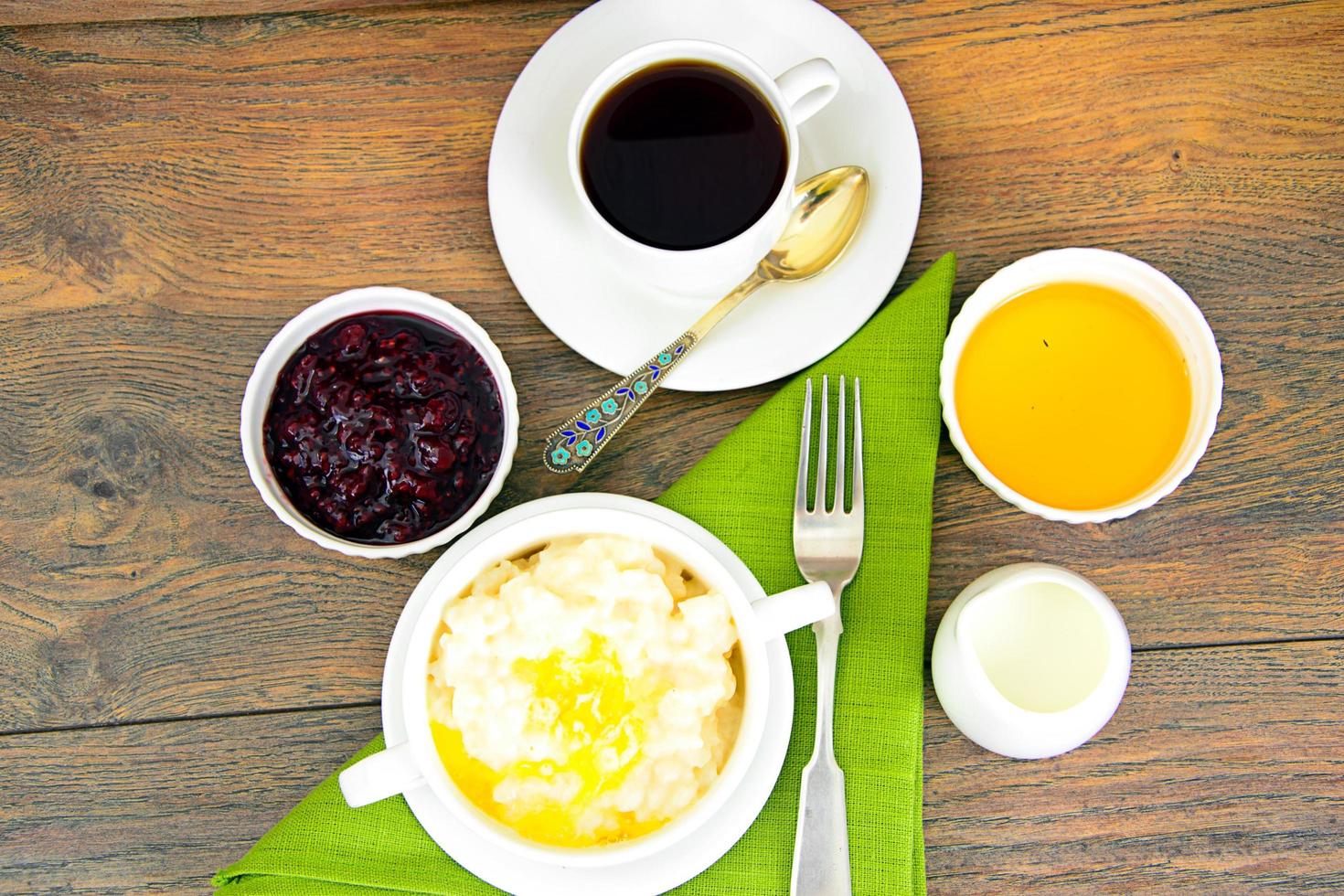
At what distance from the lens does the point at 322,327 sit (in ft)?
5.63

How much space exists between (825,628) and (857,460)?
0.94 ft

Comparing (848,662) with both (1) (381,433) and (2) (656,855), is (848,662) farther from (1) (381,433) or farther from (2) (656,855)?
(1) (381,433)

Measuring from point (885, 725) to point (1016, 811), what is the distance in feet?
1.10

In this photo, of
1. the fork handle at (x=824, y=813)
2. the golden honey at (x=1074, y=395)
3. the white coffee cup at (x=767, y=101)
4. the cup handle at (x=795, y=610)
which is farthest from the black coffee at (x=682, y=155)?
the fork handle at (x=824, y=813)

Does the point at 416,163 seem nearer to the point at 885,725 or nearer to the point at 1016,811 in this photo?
the point at 885,725

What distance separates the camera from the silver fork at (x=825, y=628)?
1612 mm

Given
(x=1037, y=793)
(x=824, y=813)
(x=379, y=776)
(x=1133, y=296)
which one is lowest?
(x=1037, y=793)

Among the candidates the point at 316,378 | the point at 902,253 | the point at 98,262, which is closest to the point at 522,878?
the point at 316,378

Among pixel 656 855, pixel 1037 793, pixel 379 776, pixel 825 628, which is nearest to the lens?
pixel 379 776

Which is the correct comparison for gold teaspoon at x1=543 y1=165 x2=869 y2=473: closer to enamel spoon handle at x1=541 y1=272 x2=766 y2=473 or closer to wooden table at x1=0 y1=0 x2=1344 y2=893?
enamel spoon handle at x1=541 y1=272 x2=766 y2=473

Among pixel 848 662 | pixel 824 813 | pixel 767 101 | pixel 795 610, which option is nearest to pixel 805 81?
pixel 767 101

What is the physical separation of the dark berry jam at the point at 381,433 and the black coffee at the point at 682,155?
1.25 feet

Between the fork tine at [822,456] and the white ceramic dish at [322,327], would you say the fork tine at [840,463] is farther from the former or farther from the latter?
the white ceramic dish at [322,327]

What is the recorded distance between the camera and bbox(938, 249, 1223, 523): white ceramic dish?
1600 mm
